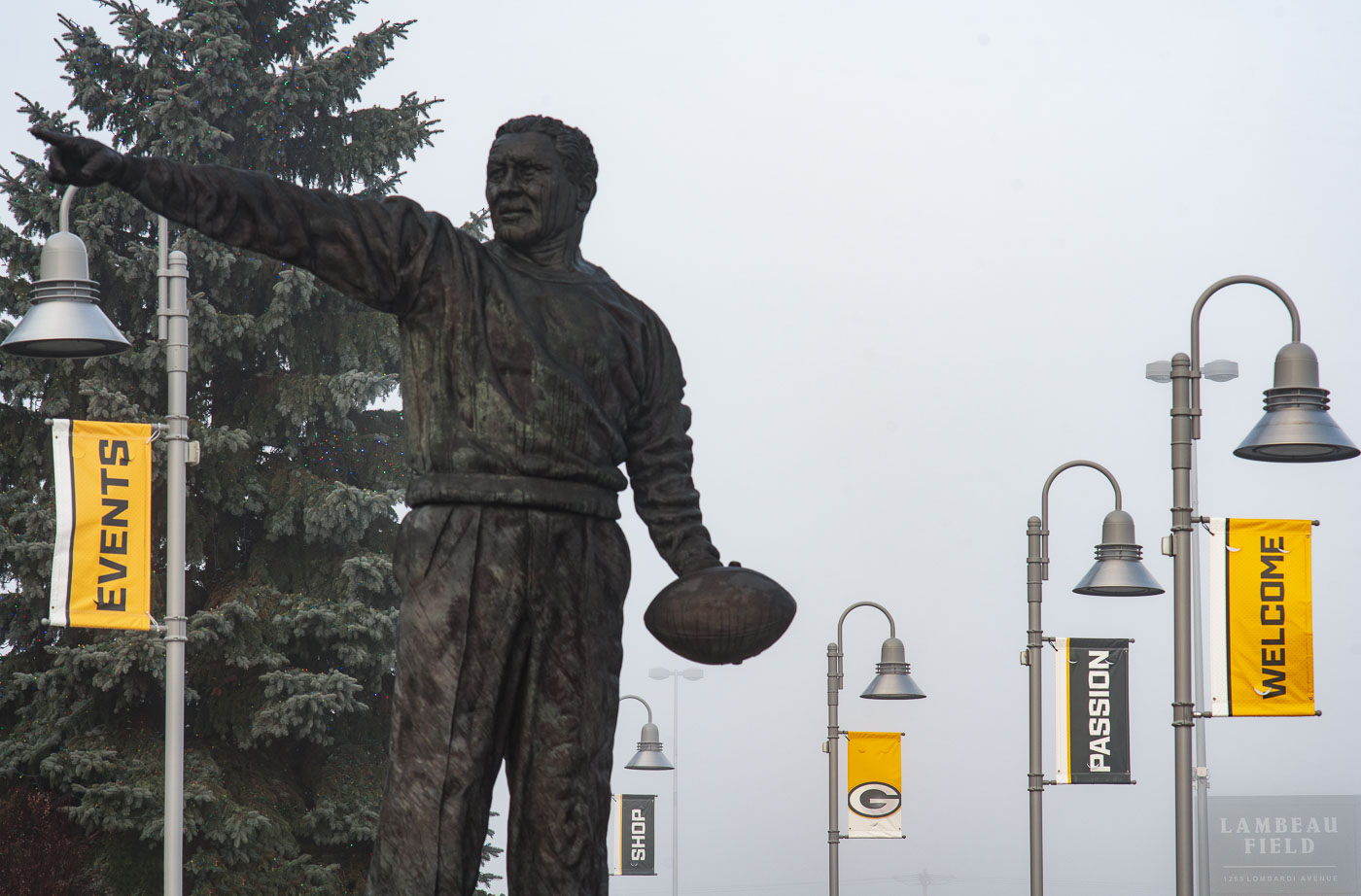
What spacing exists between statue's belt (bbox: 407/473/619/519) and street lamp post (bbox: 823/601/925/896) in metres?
20.0

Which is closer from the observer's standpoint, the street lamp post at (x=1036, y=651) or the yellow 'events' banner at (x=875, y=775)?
the street lamp post at (x=1036, y=651)

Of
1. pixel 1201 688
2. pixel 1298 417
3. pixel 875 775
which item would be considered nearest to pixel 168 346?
pixel 1298 417

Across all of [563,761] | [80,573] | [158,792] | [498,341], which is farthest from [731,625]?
[158,792]

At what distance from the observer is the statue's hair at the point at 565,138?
5473 millimetres

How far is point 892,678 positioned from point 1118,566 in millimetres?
6764

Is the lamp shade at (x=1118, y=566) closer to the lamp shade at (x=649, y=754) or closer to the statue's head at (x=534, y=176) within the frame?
the statue's head at (x=534, y=176)

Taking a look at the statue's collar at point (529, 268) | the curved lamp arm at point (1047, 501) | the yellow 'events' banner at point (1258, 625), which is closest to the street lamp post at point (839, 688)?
the curved lamp arm at point (1047, 501)

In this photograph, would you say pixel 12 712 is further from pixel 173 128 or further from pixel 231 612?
pixel 173 128

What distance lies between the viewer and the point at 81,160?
15.1 ft

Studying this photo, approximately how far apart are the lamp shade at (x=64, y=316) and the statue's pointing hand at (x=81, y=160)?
8.43 m

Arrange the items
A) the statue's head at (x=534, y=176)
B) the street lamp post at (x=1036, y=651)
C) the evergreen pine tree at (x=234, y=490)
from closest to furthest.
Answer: the statue's head at (x=534, y=176) → the street lamp post at (x=1036, y=651) → the evergreen pine tree at (x=234, y=490)

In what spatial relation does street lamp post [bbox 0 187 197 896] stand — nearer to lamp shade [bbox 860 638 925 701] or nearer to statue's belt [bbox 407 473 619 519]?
statue's belt [bbox 407 473 619 519]

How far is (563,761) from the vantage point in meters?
5.23

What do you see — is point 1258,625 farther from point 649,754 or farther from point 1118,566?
point 649,754
